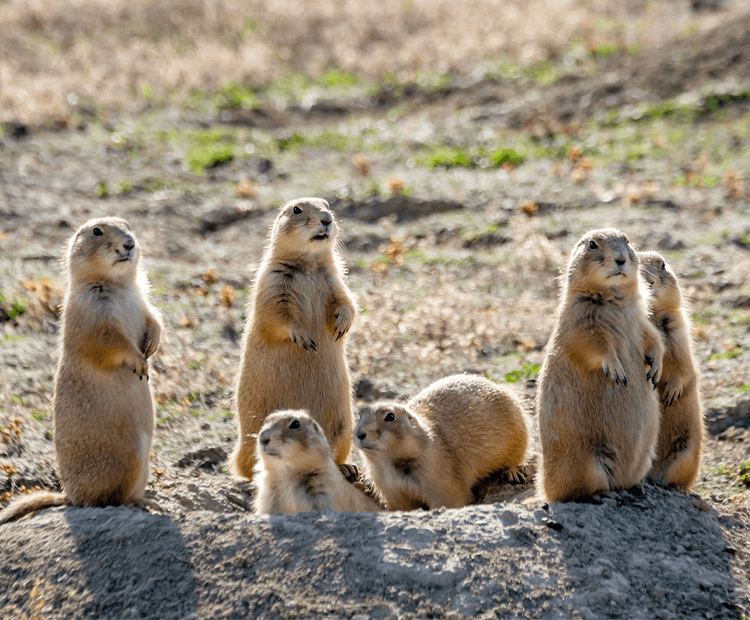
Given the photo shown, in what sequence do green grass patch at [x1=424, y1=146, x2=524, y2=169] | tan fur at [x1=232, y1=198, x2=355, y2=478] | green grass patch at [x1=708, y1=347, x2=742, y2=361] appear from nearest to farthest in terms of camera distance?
tan fur at [x1=232, y1=198, x2=355, y2=478] → green grass patch at [x1=708, y1=347, x2=742, y2=361] → green grass patch at [x1=424, y1=146, x2=524, y2=169]

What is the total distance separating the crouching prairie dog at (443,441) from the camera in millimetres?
6371

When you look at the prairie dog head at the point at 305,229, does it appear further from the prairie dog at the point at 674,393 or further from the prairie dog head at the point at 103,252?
the prairie dog at the point at 674,393

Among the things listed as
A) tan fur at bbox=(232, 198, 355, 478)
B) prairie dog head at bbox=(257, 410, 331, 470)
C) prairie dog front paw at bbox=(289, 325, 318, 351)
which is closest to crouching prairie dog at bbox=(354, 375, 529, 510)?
prairie dog head at bbox=(257, 410, 331, 470)

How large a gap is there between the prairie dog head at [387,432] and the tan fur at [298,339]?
2.10 ft

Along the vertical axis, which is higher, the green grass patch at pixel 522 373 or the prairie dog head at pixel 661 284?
the prairie dog head at pixel 661 284

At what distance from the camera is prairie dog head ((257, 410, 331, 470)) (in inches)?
229

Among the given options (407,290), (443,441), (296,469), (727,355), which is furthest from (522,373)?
(296,469)

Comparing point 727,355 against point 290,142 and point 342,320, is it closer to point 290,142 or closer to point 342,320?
point 342,320

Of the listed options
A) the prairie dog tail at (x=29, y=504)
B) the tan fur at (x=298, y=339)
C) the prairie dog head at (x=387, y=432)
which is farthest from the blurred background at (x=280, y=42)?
the prairie dog head at (x=387, y=432)

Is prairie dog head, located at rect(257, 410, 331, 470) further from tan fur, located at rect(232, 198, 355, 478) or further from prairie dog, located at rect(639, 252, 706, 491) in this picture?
prairie dog, located at rect(639, 252, 706, 491)

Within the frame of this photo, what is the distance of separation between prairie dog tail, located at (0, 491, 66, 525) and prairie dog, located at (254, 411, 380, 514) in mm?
A: 1490

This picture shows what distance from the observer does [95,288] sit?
6.42 metres

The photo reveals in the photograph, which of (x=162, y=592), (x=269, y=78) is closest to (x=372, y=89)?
(x=269, y=78)

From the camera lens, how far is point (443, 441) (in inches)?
271
